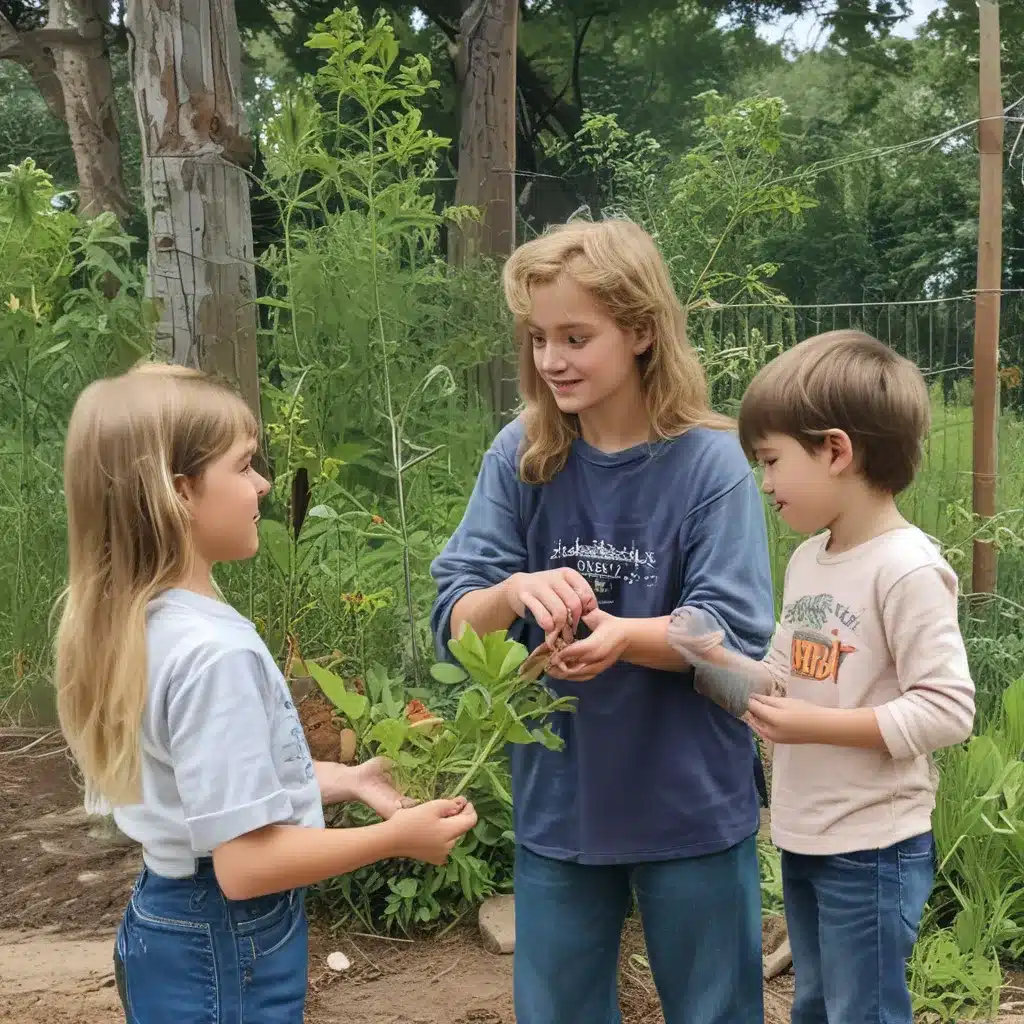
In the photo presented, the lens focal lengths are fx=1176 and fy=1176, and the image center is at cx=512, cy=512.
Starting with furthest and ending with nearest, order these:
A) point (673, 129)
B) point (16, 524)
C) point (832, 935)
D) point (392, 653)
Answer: point (673, 129)
point (16, 524)
point (392, 653)
point (832, 935)

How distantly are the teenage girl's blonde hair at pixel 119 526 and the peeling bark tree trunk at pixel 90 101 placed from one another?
31.0 feet

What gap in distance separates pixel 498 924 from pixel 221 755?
1.76m

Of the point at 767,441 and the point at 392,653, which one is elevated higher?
the point at 767,441

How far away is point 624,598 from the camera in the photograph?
1648 millimetres

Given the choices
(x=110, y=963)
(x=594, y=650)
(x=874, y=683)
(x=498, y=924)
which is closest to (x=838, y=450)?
(x=874, y=683)

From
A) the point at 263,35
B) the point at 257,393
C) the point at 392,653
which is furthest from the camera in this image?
the point at 263,35

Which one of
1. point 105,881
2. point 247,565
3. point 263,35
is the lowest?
point 105,881

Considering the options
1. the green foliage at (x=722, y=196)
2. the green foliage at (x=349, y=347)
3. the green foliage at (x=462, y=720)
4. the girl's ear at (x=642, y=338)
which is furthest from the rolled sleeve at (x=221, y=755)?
the green foliage at (x=722, y=196)

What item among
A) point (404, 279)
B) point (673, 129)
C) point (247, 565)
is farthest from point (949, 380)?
point (673, 129)

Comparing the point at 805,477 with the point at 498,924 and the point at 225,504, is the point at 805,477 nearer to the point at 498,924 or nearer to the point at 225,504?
the point at 225,504

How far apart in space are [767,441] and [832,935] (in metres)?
0.69

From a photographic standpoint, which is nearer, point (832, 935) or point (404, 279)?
point (832, 935)

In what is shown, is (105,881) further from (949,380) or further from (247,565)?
(949,380)

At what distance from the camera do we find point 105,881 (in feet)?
10.6
